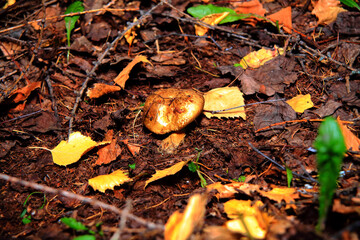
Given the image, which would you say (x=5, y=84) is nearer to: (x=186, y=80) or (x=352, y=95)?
(x=186, y=80)

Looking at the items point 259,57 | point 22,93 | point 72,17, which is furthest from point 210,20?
point 22,93

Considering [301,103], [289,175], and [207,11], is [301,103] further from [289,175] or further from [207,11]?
[207,11]

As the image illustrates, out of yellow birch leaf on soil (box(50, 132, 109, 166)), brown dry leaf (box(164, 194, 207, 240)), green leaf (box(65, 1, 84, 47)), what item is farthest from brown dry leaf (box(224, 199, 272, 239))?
green leaf (box(65, 1, 84, 47))

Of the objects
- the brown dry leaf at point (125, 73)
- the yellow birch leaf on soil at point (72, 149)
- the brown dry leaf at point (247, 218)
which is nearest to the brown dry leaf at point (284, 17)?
the brown dry leaf at point (125, 73)

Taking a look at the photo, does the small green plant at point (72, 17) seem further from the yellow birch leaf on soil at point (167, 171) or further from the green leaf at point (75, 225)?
the green leaf at point (75, 225)

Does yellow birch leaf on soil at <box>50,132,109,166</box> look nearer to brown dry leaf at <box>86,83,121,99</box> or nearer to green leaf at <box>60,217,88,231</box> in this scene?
brown dry leaf at <box>86,83,121,99</box>

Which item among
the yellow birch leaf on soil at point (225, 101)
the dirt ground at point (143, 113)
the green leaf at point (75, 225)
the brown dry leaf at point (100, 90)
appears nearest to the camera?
the green leaf at point (75, 225)
